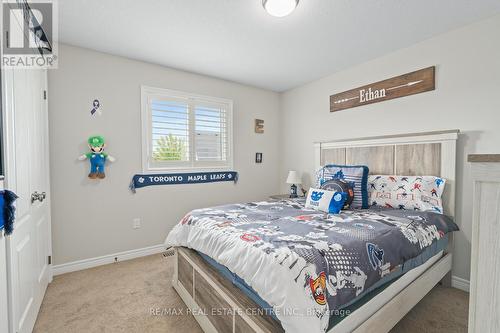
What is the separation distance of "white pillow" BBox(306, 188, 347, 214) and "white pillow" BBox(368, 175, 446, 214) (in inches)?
21.0

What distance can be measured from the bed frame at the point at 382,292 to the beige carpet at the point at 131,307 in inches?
6.5

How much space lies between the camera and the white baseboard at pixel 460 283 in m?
2.10

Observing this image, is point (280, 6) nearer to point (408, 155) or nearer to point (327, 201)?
point (327, 201)

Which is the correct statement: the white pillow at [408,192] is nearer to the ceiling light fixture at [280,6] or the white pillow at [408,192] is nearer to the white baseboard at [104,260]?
the ceiling light fixture at [280,6]

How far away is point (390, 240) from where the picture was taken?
1.49m

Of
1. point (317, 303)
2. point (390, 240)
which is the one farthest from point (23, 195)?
point (390, 240)

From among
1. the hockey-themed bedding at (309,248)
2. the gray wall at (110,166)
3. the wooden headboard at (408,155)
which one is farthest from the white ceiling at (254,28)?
the hockey-themed bedding at (309,248)

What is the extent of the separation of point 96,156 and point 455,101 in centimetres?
375

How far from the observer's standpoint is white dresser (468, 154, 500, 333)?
62 centimetres

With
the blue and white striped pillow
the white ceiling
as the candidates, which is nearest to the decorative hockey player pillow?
the blue and white striped pillow

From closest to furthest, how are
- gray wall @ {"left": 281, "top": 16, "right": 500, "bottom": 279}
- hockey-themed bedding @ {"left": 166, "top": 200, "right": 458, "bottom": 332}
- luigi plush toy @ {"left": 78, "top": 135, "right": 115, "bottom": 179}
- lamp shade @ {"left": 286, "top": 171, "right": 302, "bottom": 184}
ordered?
hockey-themed bedding @ {"left": 166, "top": 200, "right": 458, "bottom": 332}
gray wall @ {"left": 281, "top": 16, "right": 500, "bottom": 279}
luigi plush toy @ {"left": 78, "top": 135, "right": 115, "bottom": 179}
lamp shade @ {"left": 286, "top": 171, "right": 302, "bottom": 184}

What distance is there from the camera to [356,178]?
2395mm

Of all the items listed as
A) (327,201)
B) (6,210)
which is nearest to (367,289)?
(327,201)

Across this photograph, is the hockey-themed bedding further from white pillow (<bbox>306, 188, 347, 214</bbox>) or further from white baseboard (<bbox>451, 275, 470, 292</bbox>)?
white baseboard (<bbox>451, 275, 470, 292</bbox>)
